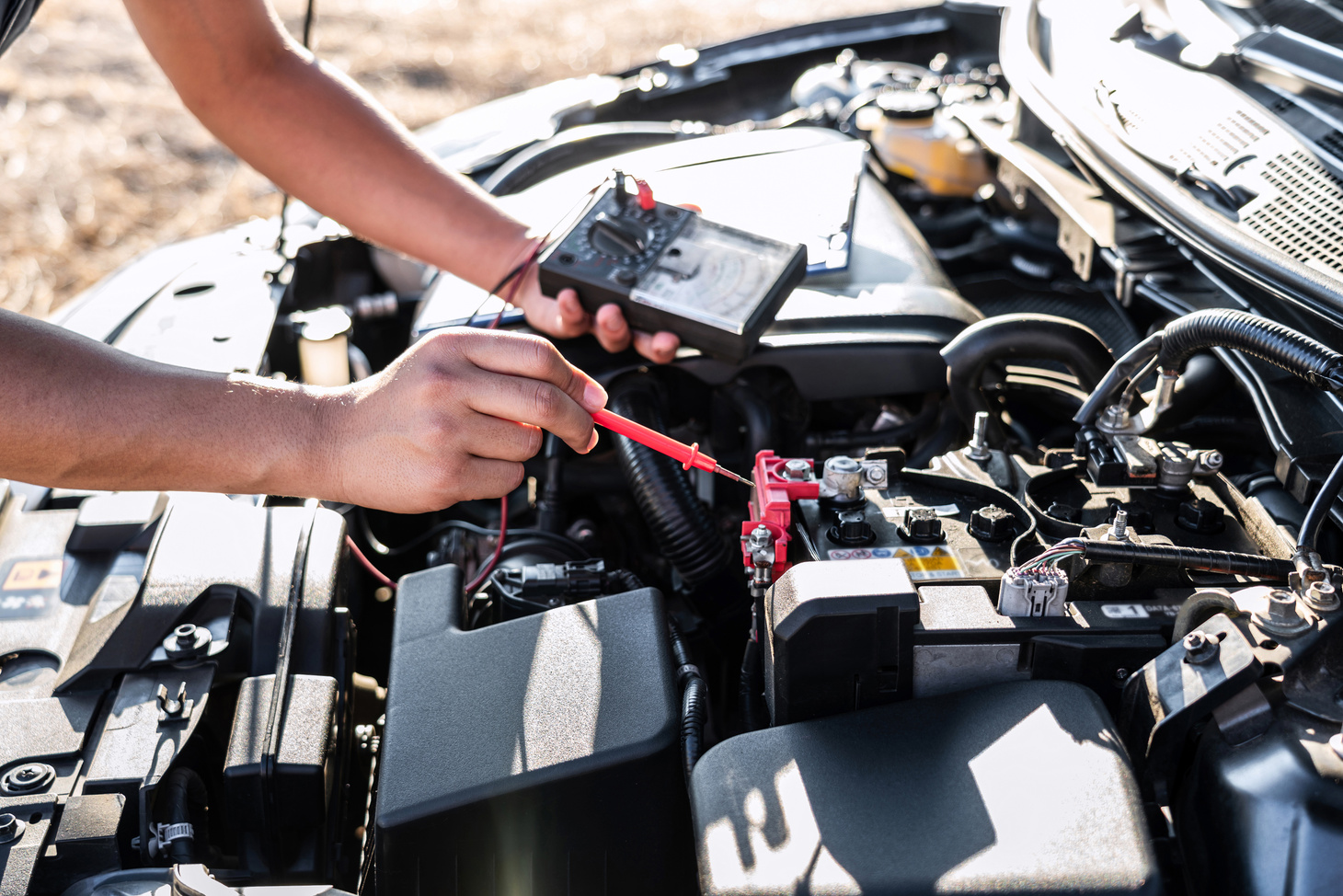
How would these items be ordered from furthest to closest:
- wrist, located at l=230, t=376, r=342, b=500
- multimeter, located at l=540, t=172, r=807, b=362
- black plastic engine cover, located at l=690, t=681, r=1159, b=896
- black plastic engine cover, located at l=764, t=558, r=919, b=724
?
multimeter, located at l=540, t=172, r=807, b=362 → wrist, located at l=230, t=376, r=342, b=500 → black plastic engine cover, located at l=764, t=558, r=919, b=724 → black plastic engine cover, located at l=690, t=681, r=1159, b=896

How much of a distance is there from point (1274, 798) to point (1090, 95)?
43.2 inches

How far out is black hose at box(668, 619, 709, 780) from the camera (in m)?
0.88

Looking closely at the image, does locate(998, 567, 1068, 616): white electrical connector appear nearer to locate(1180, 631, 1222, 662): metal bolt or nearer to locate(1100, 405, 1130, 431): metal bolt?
locate(1180, 631, 1222, 662): metal bolt

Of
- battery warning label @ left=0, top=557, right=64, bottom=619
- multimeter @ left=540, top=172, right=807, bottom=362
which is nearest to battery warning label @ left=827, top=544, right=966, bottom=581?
multimeter @ left=540, top=172, right=807, bottom=362

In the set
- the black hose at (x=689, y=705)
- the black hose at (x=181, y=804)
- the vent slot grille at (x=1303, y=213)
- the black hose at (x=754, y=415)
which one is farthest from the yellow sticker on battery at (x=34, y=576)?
the vent slot grille at (x=1303, y=213)

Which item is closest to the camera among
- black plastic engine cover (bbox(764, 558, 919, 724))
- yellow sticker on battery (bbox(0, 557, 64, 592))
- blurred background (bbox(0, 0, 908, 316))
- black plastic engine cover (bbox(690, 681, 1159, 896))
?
black plastic engine cover (bbox(690, 681, 1159, 896))

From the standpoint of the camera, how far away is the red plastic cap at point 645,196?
4.42ft

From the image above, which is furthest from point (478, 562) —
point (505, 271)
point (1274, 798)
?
point (1274, 798)

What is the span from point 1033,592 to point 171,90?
21.3ft

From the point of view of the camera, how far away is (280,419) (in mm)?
893

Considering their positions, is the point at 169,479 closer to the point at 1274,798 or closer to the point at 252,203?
the point at 1274,798

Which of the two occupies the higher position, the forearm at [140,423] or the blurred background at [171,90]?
the blurred background at [171,90]

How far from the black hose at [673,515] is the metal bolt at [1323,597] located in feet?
1.95

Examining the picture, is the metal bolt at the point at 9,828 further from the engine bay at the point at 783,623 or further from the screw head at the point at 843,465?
the screw head at the point at 843,465
